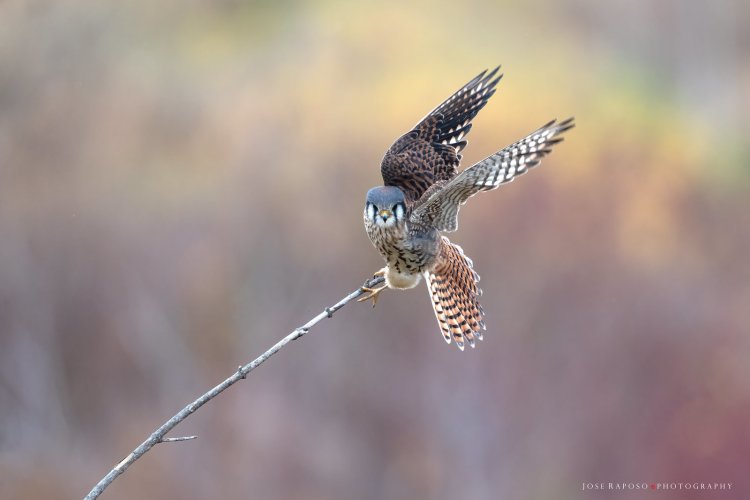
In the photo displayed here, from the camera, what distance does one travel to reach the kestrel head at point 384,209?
278 cm

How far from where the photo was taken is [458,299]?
3172mm

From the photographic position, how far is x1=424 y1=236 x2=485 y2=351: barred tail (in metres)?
3.14

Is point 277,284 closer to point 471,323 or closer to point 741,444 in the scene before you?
point 741,444

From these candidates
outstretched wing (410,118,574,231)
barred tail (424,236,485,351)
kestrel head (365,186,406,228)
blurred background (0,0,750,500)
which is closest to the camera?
outstretched wing (410,118,574,231)

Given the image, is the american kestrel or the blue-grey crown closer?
the american kestrel

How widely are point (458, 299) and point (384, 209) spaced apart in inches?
21.0

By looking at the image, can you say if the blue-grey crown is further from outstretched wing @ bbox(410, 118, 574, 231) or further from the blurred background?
the blurred background

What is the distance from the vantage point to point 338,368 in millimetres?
10922

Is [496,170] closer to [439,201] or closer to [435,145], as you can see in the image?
[439,201]

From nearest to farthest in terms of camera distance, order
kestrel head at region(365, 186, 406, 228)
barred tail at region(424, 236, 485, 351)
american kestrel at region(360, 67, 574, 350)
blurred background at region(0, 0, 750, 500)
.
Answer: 1. american kestrel at region(360, 67, 574, 350)
2. kestrel head at region(365, 186, 406, 228)
3. barred tail at region(424, 236, 485, 351)
4. blurred background at region(0, 0, 750, 500)

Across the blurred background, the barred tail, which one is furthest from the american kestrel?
the blurred background

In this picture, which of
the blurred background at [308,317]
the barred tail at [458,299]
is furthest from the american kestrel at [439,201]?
the blurred background at [308,317]

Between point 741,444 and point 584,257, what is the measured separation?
268cm

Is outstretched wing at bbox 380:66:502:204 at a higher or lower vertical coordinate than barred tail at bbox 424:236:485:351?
higher
